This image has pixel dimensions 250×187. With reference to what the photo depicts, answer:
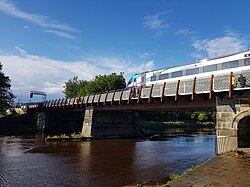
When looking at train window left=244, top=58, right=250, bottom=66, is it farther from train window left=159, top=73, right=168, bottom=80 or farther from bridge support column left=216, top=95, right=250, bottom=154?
train window left=159, top=73, right=168, bottom=80

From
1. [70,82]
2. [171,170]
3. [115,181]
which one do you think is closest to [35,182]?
[115,181]

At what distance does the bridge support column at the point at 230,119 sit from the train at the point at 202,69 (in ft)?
9.27

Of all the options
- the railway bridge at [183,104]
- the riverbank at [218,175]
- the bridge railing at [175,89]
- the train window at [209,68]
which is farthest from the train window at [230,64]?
the riverbank at [218,175]

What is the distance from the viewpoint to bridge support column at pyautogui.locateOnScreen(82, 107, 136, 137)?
44.5m

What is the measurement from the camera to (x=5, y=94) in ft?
186

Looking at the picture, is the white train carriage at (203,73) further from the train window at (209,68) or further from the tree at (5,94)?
the tree at (5,94)

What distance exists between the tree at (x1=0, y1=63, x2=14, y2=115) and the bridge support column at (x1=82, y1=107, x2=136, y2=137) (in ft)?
68.8

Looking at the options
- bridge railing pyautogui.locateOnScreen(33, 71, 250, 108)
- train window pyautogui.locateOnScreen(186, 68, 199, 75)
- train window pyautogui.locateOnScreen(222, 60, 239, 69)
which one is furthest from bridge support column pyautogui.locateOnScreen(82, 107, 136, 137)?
train window pyautogui.locateOnScreen(222, 60, 239, 69)

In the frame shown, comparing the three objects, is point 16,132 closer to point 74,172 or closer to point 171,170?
point 74,172

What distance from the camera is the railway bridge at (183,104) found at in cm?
1923

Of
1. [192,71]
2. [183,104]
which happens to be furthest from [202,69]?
[183,104]

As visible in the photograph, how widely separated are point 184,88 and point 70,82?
82745 mm

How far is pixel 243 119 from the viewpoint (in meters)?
19.4

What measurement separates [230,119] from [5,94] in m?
51.3
